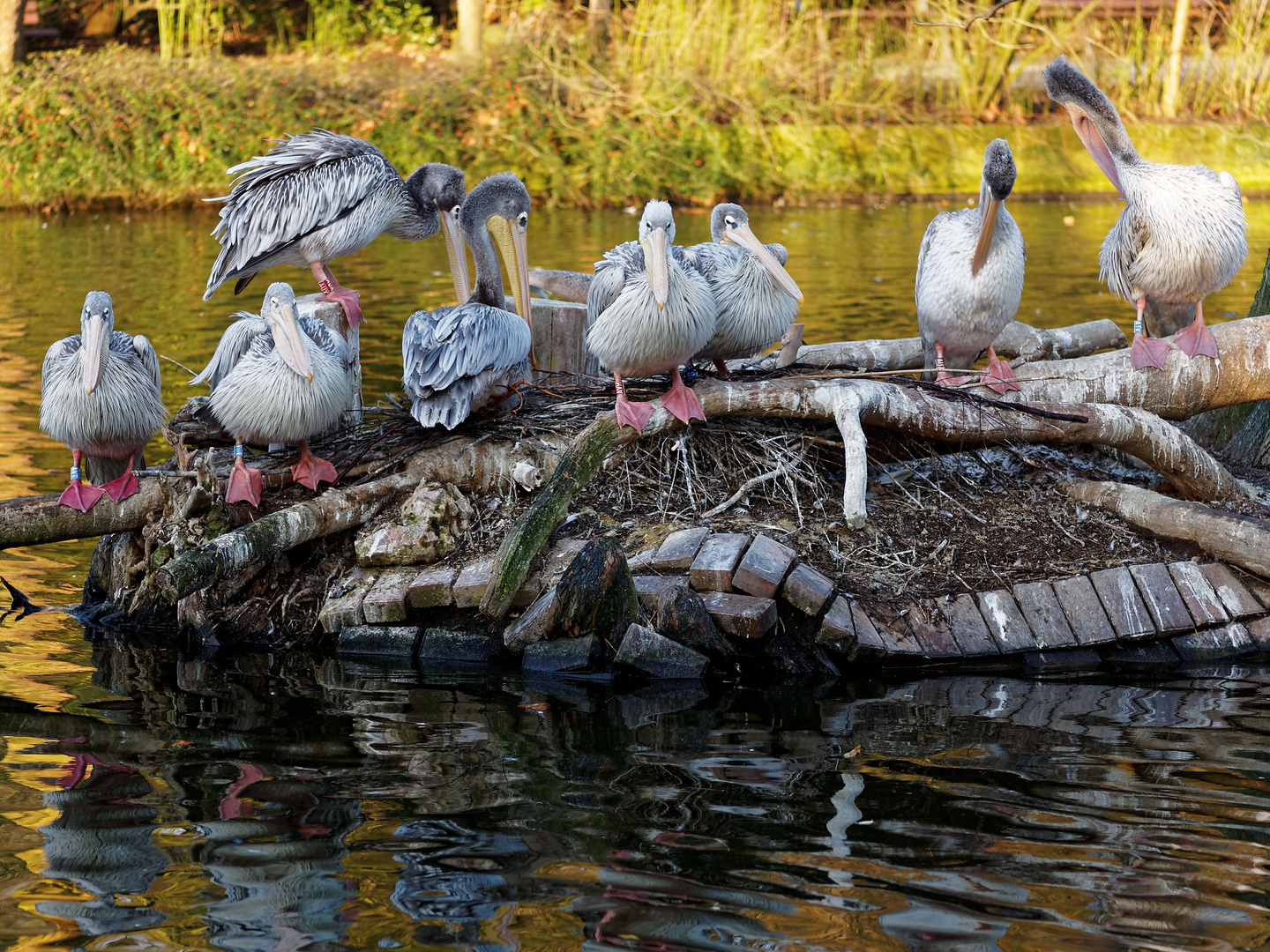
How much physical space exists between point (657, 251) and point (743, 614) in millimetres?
1303

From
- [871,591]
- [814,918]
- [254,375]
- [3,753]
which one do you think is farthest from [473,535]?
[814,918]

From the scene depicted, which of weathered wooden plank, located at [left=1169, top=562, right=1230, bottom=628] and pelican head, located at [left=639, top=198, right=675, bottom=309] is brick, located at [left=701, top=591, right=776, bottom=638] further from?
weathered wooden plank, located at [left=1169, top=562, right=1230, bottom=628]

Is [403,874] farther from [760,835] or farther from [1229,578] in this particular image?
[1229,578]

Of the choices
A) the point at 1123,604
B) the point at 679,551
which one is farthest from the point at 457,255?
the point at 1123,604

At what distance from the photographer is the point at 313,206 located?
632 cm

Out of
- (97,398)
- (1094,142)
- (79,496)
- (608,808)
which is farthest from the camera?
(1094,142)

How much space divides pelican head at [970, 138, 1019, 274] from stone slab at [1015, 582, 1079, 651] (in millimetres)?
1330

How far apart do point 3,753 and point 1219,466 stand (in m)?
4.52

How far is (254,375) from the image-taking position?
16.3ft

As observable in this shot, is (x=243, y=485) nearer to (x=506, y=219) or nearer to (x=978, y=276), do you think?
(x=506, y=219)

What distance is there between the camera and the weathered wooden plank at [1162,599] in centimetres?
468

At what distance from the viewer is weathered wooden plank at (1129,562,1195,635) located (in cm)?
468

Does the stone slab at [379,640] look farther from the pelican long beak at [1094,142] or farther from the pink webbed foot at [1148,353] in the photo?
the pelican long beak at [1094,142]

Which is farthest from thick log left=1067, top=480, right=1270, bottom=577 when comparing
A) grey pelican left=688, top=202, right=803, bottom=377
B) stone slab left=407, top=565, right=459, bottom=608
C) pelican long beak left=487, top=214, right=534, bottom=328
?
pelican long beak left=487, top=214, right=534, bottom=328
